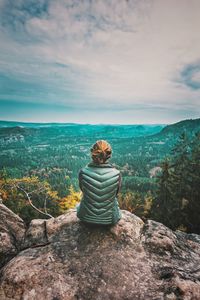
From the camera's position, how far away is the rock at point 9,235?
7375mm

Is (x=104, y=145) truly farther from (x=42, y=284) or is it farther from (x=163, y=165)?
(x=163, y=165)

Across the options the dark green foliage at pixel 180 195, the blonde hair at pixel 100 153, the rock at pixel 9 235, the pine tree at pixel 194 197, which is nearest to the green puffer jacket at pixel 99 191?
the blonde hair at pixel 100 153

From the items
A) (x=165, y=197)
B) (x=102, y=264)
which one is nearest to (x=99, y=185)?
(x=102, y=264)

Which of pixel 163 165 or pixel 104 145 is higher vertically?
pixel 104 145

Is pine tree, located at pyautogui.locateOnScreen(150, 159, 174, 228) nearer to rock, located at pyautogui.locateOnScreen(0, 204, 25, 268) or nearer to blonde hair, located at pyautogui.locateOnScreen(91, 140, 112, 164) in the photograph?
rock, located at pyautogui.locateOnScreen(0, 204, 25, 268)

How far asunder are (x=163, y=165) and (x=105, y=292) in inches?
988

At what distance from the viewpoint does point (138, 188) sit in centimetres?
15575

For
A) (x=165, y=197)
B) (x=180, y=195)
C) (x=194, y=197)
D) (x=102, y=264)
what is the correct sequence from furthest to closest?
(x=165, y=197)
(x=180, y=195)
(x=194, y=197)
(x=102, y=264)

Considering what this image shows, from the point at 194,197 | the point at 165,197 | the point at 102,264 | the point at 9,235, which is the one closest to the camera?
the point at 102,264

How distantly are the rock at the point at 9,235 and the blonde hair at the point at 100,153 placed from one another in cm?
418

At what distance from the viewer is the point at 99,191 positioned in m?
6.68

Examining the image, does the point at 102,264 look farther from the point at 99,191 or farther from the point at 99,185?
the point at 99,185

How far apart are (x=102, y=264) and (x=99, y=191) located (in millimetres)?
1995

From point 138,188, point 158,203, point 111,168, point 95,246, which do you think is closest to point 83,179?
point 111,168
